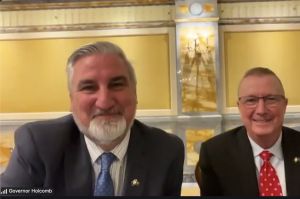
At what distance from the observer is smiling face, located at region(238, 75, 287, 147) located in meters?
1.21

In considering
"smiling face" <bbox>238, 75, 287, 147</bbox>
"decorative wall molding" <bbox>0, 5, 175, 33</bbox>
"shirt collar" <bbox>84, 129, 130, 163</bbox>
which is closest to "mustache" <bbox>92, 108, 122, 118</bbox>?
"shirt collar" <bbox>84, 129, 130, 163</bbox>

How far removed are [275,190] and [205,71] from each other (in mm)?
498

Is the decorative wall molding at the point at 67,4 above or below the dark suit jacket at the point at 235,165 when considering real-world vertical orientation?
above

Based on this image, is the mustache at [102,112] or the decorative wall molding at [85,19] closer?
the mustache at [102,112]

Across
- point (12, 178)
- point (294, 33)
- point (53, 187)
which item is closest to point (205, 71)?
point (294, 33)

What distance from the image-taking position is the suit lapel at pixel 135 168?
1230mm

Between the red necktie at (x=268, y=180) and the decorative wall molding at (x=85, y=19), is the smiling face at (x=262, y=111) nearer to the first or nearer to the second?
the red necktie at (x=268, y=180)

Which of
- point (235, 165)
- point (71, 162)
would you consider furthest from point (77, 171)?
point (235, 165)

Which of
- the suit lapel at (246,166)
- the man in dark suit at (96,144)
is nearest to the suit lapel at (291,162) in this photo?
the suit lapel at (246,166)

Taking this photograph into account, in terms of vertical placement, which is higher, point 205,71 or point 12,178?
point 205,71

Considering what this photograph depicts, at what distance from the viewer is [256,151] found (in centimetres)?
127

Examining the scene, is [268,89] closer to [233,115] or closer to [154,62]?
[233,115]

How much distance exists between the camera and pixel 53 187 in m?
1.23

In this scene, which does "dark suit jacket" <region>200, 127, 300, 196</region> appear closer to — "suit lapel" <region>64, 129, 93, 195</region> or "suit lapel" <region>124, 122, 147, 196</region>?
"suit lapel" <region>124, 122, 147, 196</region>
